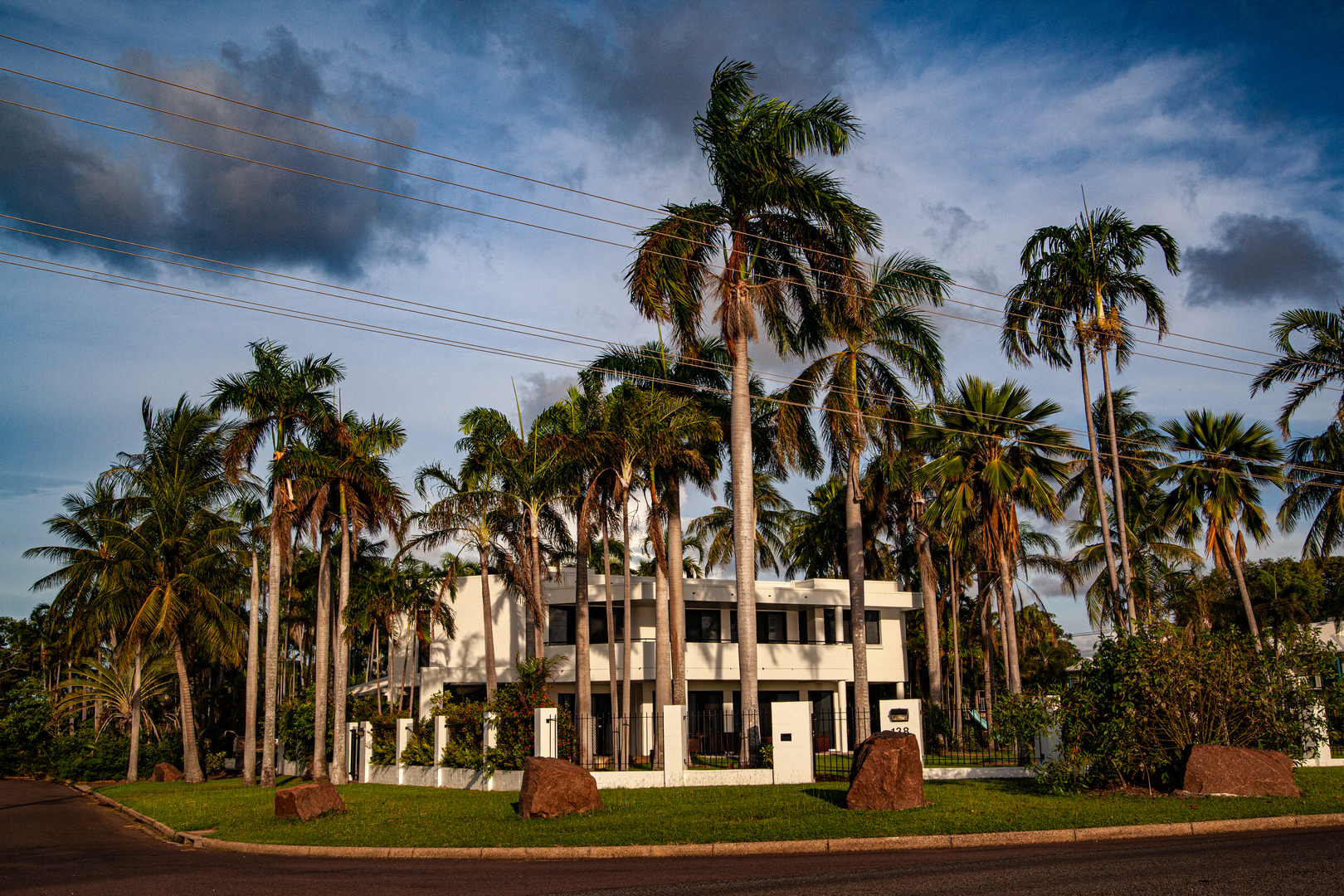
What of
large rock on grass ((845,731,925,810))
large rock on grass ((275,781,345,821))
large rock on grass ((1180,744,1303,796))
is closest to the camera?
large rock on grass ((1180,744,1303,796))

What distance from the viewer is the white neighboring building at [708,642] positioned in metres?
38.5

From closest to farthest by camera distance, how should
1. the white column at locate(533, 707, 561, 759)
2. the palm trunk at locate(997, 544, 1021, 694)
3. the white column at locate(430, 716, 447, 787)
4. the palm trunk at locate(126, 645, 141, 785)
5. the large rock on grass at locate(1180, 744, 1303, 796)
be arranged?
the large rock on grass at locate(1180, 744, 1303, 796)
the white column at locate(533, 707, 561, 759)
the white column at locate(430, 716, 447, 787)
the palm trunk at locate(997, 544, 1021, 694)
the palm trunk at locate(126, 645, 141, 785)

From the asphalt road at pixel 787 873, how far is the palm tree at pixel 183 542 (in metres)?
23.2

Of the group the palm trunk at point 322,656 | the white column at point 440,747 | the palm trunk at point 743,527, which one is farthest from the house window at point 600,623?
the palm trunk at point 743,527

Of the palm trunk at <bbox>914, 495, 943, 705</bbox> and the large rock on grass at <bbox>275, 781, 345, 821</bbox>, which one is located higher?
the palm trunk at <bbox>914, 495, 943, 705</bbox>

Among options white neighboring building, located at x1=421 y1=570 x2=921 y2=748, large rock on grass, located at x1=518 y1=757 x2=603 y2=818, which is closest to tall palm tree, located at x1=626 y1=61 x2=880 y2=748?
large rock on grass, located at x1=518 y1=757 x2=603 y2=818

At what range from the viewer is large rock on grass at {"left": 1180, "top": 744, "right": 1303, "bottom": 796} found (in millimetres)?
15523

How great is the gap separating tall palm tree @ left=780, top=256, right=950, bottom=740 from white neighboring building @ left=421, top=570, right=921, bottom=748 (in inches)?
417

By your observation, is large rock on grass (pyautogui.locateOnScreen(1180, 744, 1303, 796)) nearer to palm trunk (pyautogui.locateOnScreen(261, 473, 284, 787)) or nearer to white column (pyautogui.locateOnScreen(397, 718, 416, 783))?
white column (pyautogui.locateOnScreen(397, 718, 416, 783))

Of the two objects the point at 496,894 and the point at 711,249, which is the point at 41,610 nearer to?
the point at 711,249

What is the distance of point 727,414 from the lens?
3100 cm

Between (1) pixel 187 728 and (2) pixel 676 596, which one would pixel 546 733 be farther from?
(1) pixel 187 728

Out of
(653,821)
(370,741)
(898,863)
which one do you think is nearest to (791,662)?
(370,741)

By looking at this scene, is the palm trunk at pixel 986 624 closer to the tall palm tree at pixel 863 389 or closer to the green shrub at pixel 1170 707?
the tall palm tree at pixel 863 389
